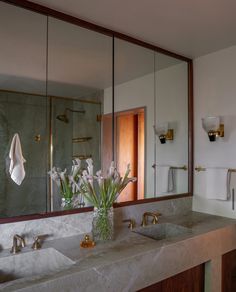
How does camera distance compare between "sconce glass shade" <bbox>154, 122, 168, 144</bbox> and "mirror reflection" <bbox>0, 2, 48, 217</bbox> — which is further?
"sconce glass shade" <bbox>154, 122, 168, 144</bbox>

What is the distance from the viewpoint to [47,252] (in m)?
A: 1.47

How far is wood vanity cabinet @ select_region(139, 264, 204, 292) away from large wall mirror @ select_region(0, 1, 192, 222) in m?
0.65

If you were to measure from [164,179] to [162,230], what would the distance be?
462 mm

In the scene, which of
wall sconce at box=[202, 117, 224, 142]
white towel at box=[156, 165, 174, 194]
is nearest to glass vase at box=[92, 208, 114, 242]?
white towel at box=[156, 165, 174, 194]

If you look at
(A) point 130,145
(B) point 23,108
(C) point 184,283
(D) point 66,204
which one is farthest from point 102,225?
(B) point 23,108

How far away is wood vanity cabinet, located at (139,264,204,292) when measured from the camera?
4.86 ft

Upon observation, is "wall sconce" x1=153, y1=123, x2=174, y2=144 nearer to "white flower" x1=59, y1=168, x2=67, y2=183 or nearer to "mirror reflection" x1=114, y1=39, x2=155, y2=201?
"mirror reflection" x1=114, y1=39, x2=155, y2=201

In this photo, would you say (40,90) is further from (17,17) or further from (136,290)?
(136,290)

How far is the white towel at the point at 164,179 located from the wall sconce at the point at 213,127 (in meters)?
0.47

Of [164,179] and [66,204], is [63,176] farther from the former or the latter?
[164,179]

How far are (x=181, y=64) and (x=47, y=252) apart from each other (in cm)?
198

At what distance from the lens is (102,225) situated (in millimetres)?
1628

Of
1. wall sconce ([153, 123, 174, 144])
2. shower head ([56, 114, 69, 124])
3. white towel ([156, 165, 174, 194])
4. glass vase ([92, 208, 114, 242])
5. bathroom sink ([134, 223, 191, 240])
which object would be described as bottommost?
bathroom sink ([134, 223, 191, 240])

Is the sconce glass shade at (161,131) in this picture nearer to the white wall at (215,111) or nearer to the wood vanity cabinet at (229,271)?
the white wall at (215,111)
